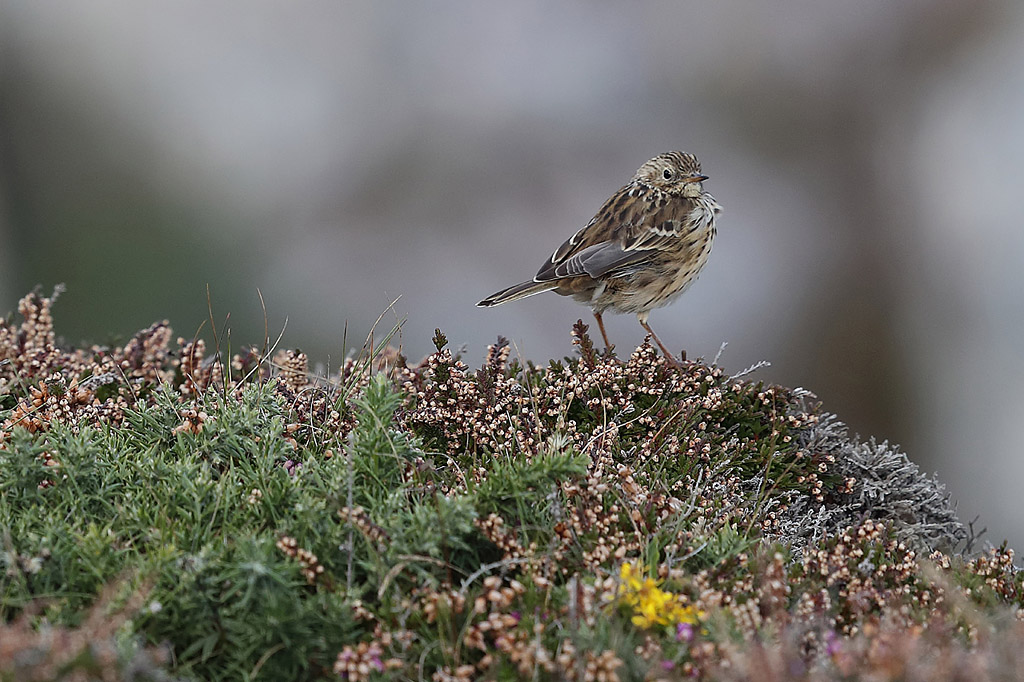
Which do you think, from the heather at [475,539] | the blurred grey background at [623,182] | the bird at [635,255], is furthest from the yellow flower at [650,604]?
the blurred grey background at [623,182]

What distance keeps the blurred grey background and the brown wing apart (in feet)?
10.9

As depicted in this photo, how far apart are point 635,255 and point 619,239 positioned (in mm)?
136

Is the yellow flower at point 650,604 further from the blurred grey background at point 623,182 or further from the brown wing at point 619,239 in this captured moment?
the blurred grey background at point 623,182

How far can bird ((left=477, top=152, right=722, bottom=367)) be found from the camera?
530 centimetres

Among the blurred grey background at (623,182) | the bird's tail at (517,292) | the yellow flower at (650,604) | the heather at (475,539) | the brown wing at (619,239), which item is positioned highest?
the blurred grey background at (623,182)

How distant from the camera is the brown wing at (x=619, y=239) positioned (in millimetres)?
5266

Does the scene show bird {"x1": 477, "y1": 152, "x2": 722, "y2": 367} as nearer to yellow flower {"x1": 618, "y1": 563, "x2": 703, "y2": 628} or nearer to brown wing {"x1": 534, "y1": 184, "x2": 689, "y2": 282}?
brown wing {"x1": 534, "y1": 184, "x2": 689, "y2": 282}

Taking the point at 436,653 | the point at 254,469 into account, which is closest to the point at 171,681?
the point at 436,653

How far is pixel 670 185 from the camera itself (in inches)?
233

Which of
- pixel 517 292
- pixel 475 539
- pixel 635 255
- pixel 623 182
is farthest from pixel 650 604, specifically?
pixel 623 182

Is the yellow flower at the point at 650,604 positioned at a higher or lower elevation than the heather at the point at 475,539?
lower

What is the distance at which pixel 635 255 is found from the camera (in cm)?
541

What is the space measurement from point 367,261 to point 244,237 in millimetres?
1186

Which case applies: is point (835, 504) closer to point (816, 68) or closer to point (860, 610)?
point (860, 610)
